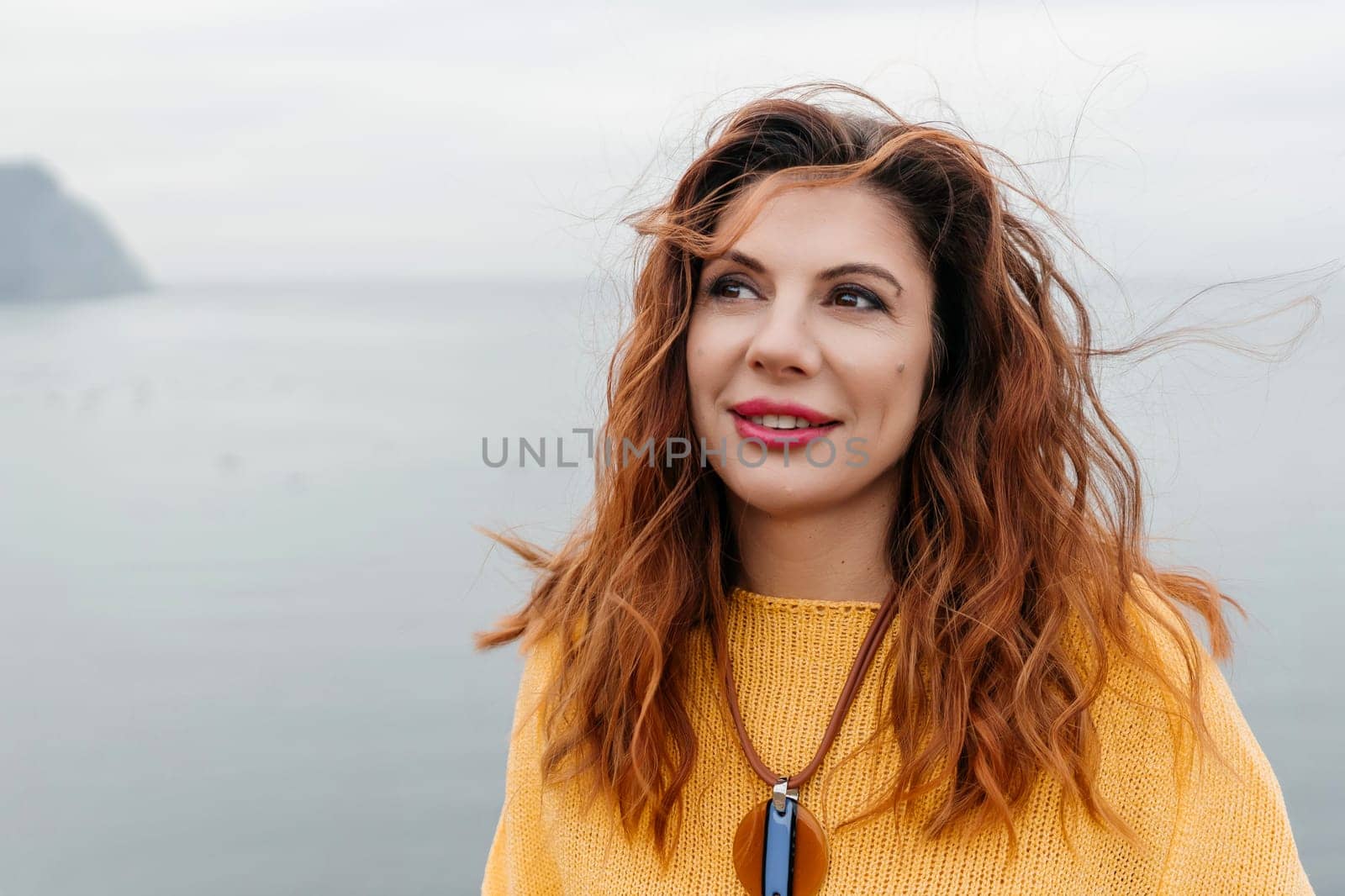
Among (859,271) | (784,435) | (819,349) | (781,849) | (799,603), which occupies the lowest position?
(781,849)

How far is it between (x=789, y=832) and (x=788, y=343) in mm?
662

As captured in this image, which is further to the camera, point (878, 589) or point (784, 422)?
point (878, 589)

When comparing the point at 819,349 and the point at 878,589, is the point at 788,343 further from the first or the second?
the point at 878,589

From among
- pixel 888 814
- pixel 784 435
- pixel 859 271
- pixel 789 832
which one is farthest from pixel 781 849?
pixel 859 271

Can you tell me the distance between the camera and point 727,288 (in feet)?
5.94

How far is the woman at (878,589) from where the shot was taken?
168 cm

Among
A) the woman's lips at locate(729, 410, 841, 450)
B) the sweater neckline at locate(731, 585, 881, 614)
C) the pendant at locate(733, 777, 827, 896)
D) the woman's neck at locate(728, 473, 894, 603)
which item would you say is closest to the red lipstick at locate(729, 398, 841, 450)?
the woman's lips at locate(729, 410, 841, 450)

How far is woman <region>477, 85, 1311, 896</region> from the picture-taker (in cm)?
168

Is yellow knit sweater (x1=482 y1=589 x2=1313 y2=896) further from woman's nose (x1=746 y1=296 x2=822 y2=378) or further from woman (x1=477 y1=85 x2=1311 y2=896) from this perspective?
woman's nose (x1=746 y1=296 x2=822 y2=378)

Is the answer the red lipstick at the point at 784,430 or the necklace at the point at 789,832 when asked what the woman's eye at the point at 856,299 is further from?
the necklace at the point at 789,832

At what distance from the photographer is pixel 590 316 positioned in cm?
225

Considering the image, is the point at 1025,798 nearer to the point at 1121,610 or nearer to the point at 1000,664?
the point at 1000,664

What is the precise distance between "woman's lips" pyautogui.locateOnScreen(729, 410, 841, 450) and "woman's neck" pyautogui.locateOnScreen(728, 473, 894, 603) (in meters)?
0.13

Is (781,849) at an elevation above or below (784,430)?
below
